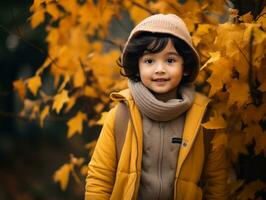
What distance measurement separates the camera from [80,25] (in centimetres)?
414

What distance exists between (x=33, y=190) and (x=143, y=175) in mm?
5837

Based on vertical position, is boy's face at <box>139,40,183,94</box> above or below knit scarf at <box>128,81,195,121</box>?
above

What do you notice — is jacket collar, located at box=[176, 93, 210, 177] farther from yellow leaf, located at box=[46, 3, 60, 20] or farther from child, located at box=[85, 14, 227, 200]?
yellow leaf, located at box=[46, 3, 60, 20]

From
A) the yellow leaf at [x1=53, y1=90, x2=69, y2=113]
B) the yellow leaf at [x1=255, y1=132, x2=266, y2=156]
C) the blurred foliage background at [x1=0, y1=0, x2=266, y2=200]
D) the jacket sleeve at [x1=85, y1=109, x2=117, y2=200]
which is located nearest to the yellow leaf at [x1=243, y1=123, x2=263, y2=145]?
the yellow leaf at [x1=255, y1=132, x2=266, y2=156]

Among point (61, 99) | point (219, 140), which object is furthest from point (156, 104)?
point (61, 99)

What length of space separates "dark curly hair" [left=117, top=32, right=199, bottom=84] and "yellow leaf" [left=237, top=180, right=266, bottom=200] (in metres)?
0.73

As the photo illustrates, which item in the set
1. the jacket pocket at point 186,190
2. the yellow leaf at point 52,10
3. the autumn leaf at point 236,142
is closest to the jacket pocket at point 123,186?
the jacket pocket at point 186,190

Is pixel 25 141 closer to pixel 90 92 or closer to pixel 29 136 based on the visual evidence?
pixel 29 136

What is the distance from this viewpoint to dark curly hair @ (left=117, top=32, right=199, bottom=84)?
263cm

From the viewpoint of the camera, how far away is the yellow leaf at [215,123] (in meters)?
2.58

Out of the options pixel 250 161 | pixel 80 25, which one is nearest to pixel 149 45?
pixel 250 161

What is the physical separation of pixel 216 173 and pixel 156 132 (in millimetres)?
434

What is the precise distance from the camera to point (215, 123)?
103 inches

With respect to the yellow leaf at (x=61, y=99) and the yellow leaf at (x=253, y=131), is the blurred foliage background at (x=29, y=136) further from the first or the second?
the yellow leaf at (x=253, y=131)
